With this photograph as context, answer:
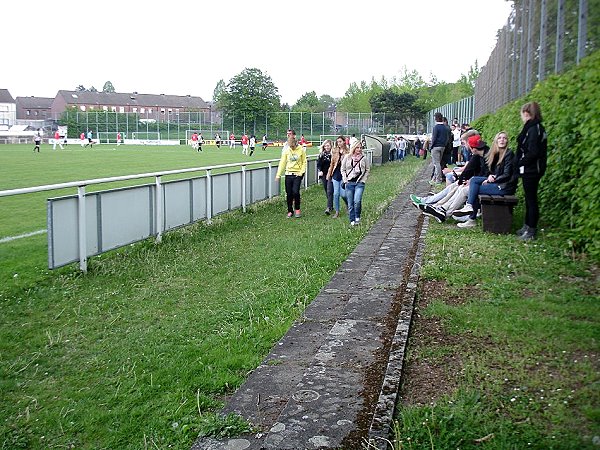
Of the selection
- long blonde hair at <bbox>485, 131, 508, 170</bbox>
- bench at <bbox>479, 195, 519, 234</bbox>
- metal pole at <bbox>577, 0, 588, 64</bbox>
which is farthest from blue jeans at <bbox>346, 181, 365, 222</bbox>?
metal pole at <bbox>577, 0, 588, 64</bbox>

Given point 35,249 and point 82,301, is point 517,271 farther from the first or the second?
point 35,249

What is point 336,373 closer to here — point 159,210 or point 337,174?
point 159,210

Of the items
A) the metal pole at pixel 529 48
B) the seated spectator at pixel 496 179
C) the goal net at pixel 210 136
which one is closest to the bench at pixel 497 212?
the seated spectator at pixel 496 179

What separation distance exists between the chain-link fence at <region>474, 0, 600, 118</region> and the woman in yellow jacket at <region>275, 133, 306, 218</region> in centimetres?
514

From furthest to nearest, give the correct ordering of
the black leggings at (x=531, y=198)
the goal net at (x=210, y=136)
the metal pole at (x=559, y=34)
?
the goal net at (x=210, y=136), the metal pole at (x=559, y=34), the black leggings at (x=531, y=198)

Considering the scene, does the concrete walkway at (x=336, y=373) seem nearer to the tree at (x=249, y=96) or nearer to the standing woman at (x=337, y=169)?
the standing woman at (x=337, y=169)

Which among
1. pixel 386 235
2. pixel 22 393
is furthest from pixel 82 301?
pixel 386 235

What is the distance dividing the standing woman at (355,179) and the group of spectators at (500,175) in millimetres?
1084

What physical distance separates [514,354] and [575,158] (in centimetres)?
454

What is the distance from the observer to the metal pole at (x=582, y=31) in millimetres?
10258

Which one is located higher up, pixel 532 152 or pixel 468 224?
pixel 532 152

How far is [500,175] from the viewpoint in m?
10.5

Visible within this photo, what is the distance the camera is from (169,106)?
156500mm

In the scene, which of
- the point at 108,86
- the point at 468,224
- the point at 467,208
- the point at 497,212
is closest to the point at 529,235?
the point at 497,212
